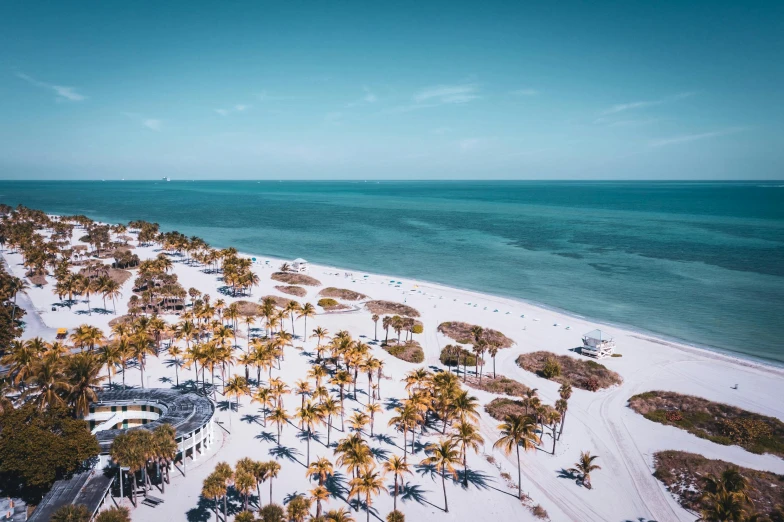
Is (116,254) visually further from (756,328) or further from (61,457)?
(756,328)

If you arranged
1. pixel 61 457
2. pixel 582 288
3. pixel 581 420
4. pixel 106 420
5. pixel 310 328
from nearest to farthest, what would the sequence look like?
1. pixel 61 457
2. pixel 106 420
3. pixel 581 420
4. pixel 310 328
5. pixel 582 288


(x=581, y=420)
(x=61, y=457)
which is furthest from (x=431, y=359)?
(x=61, y=457)

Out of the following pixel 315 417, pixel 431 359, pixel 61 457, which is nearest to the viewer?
pixel 61 457

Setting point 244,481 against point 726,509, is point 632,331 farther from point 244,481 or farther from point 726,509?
point 244,481

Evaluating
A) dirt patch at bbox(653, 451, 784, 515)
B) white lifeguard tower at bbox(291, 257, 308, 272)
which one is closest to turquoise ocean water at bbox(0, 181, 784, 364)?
white lifeguard tower at bbox(291, 257, 308, 272)

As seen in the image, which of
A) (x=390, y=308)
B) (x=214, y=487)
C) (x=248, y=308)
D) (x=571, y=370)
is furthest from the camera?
(x=390, y=308)

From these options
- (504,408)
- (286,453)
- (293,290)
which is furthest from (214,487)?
(293,290)
